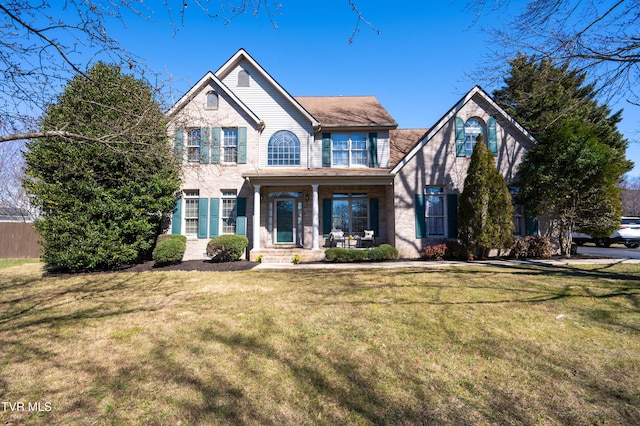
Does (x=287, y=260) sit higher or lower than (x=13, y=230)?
lower

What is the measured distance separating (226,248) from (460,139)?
1141cm

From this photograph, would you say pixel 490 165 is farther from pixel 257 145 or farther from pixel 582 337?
pixel 257 145

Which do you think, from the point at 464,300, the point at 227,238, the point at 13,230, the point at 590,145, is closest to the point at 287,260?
the point at 227,238

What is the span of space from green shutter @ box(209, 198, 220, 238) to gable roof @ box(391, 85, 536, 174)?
→ 27.0 ft

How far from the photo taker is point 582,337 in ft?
13.5

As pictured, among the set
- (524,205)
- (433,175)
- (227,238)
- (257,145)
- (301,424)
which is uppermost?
(257,145)

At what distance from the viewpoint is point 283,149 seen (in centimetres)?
1400

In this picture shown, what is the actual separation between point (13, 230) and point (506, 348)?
73.0 ft

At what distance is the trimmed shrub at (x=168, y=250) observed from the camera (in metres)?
10.6

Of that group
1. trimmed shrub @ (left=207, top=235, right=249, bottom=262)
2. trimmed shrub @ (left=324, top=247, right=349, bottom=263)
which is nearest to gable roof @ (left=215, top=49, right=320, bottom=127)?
trimmed shrub @ (left=324, top=247, right=349, bottom=263)

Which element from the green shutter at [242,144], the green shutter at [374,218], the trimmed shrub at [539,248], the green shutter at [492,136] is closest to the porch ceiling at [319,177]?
the green shutter at [242,144]

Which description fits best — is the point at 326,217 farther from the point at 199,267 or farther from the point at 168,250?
the point at 168,250

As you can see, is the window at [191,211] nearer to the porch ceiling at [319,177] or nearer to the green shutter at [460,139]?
the porch ceiling at [319,177]

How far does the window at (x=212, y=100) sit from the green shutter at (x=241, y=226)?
555 centimetres
